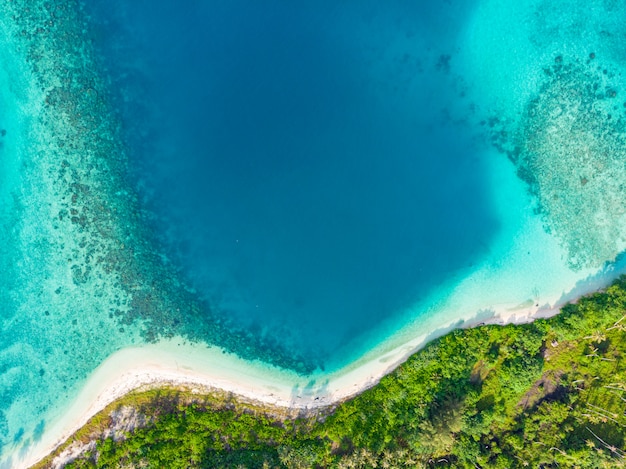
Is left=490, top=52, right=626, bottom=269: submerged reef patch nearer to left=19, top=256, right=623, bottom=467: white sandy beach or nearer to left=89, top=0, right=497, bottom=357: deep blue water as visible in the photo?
left=19, top=256, right=623, bottom=467: white sandy beach

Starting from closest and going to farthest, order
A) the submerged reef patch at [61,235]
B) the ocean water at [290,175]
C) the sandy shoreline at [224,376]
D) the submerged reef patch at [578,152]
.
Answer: the sandy shoreline at [224,376] → the submerged reef patch at [61,235] → the ocean water at [290,175] → the submerged reef patch at [578,152]

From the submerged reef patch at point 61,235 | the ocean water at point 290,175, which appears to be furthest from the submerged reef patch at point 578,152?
the submerged reef patch at point 61,235

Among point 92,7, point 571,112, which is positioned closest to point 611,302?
point 571,112

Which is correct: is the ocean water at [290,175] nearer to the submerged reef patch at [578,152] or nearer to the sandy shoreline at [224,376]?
the submerged reef patch at [578,152]

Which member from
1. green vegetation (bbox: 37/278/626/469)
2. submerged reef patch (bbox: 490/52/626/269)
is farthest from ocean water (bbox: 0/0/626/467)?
green vegetation (bbox: 37/278/626/469)

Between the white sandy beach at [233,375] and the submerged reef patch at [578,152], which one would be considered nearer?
the white sandy beach at [233,375]

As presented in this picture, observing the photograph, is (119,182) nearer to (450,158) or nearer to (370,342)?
(370,342)

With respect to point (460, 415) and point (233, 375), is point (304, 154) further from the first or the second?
point (460, 415)
